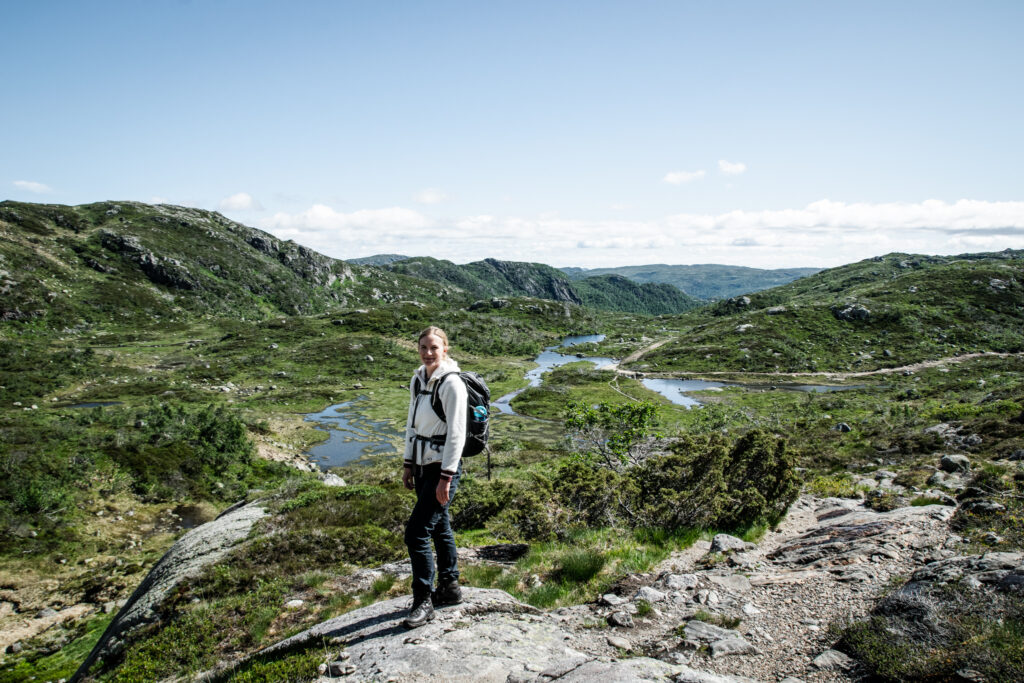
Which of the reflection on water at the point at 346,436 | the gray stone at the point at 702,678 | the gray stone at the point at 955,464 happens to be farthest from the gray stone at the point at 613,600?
the reflection on water at the point at 346,436

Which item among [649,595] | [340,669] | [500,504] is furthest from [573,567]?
[500,504]

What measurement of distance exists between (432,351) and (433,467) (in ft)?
5.80

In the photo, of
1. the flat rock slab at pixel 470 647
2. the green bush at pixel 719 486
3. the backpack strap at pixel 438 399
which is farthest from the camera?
the green bush at pixel 719 486

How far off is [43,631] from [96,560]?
6285mm

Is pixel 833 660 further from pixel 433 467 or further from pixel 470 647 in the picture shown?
pixel 433 467

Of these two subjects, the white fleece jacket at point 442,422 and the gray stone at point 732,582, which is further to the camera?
the gray stone at point 732,582

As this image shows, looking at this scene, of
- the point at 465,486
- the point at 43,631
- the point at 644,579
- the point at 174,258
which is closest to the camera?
the point at 644,579

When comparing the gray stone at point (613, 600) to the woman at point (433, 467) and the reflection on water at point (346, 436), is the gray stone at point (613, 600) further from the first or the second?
the reflection on water at point (346, 436)

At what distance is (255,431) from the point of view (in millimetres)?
45781

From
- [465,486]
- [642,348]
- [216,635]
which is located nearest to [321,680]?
[216,635]

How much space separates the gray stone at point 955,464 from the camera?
17.1m

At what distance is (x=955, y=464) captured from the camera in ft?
56.7

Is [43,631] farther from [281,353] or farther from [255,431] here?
[281,353]

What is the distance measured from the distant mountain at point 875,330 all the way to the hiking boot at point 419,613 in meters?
104
